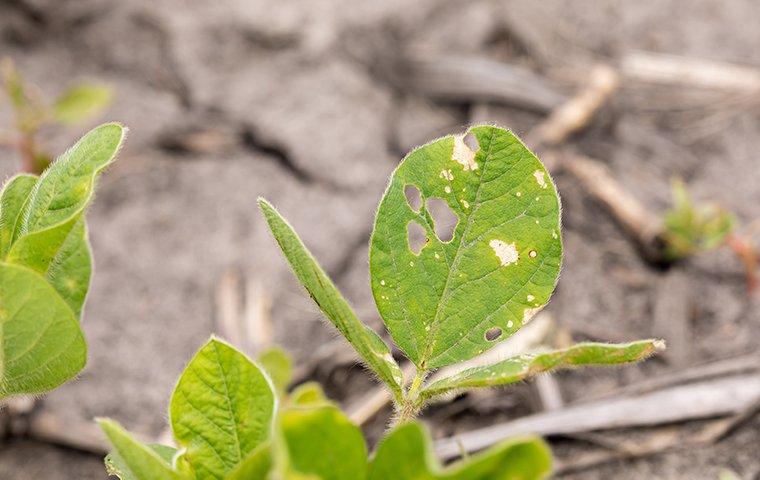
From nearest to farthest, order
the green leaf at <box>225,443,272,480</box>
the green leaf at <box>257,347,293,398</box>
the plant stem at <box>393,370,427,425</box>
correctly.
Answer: the green leaf at <box>225,443,272,480</box>
the plant stem at <box>393,370,427,425</box>
the green leaf at <box>257,347,293,398</box>

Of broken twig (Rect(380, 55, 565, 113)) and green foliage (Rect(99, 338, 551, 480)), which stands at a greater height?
green foliage (Rect(99, 338, 551, 480))

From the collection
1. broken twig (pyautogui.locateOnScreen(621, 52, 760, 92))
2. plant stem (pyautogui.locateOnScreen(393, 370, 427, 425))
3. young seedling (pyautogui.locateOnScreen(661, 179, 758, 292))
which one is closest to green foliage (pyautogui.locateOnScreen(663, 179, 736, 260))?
young seedling (pyautogui.locateOnScreen(661, 179, 758, 292))

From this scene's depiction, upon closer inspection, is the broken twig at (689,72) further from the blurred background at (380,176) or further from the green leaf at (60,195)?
the green leaf at (60,195)

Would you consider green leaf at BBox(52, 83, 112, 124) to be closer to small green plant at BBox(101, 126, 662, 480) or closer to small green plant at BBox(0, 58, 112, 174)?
small green plant at BBox(0, 58, 112, 174)

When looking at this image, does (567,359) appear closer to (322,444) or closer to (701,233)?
(322,444)

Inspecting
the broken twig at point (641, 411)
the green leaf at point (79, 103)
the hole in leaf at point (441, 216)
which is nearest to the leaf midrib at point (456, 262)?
the broken twig at point (641, 411)

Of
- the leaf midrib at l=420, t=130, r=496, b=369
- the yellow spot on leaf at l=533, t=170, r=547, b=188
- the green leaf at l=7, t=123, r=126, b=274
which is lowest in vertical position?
the leaf midrib at l=420, t=130, r=496, b=369

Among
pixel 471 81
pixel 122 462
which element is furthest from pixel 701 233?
pixel 122 462
